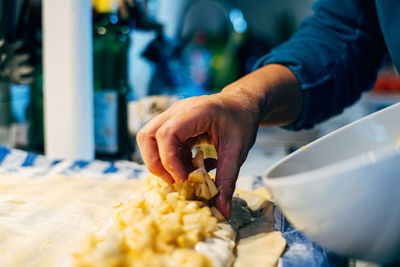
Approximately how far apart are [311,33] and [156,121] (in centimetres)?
47

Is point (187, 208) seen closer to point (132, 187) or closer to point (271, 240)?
point (271, 240)

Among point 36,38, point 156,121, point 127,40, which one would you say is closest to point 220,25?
point 127,40

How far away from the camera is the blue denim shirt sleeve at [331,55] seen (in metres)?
0.79

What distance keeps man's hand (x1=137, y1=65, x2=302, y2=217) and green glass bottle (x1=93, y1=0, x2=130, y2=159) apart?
0.47m

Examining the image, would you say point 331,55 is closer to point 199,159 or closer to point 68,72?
point 199,159

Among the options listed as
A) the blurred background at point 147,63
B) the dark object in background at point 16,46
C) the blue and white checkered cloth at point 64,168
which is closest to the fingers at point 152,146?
the blue and white checkered cloth at point 64,168

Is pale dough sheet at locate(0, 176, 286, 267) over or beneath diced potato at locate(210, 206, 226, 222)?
beneath

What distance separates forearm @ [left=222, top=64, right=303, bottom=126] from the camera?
633 millimetres

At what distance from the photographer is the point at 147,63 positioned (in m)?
1.66

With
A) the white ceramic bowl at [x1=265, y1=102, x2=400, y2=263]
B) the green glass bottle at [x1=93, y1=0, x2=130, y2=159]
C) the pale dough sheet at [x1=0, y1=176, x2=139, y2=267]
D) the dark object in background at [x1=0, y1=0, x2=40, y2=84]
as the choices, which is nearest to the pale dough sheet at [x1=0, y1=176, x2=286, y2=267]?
the pale dough sheet at [x1=0, y1=176, x2=139, y2=267]

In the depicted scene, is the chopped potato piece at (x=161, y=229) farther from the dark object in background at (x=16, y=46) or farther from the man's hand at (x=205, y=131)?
the dark object in background at (x=16, y=46)

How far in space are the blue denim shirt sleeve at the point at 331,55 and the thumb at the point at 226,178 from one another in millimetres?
297

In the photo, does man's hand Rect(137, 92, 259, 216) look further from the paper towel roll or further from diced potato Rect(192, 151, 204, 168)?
the paper towel roll

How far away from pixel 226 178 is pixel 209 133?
74mm
